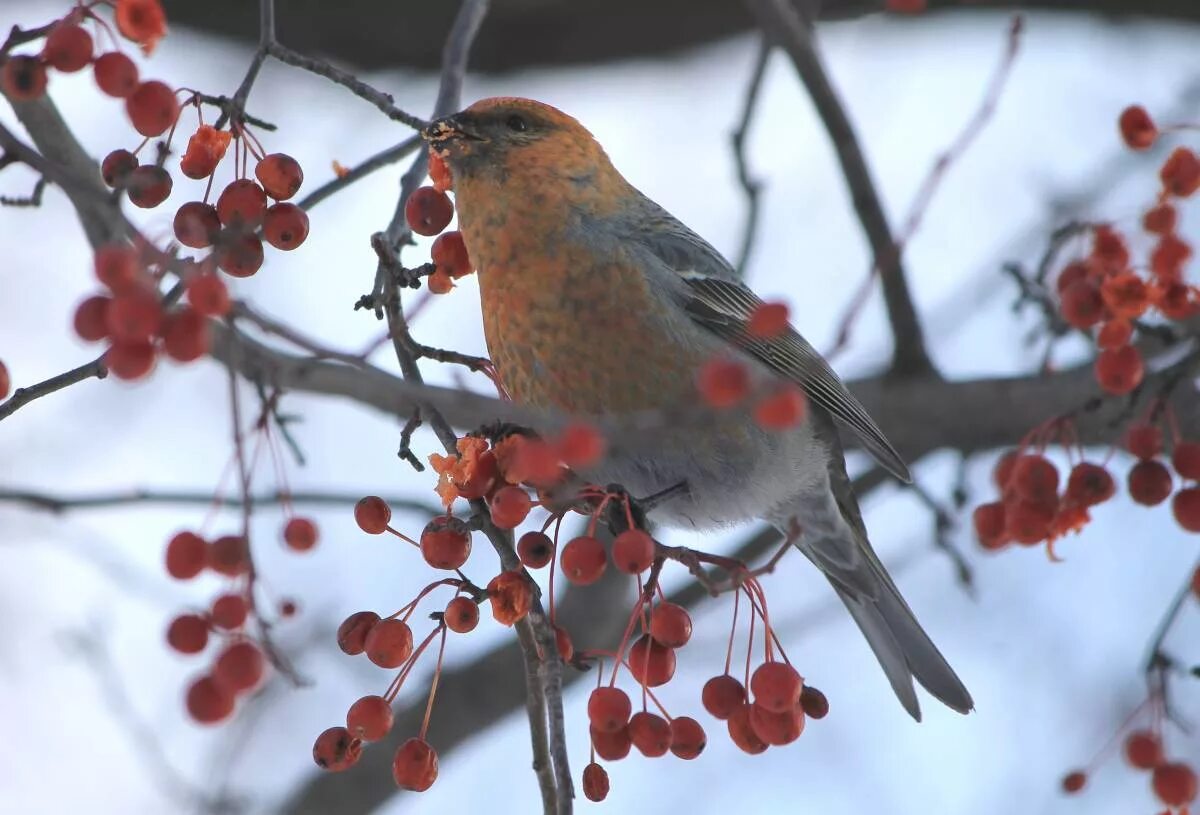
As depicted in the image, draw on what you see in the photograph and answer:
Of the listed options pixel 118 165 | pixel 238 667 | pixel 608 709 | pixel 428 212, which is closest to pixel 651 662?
pixel 608 709

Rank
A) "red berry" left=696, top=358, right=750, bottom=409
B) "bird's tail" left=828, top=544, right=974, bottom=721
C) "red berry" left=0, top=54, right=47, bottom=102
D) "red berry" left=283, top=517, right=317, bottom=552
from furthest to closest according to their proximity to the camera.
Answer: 1. "bird's tail" left=828, top=544, right=974, bottom=721
2. "red berry" left=283, top=517, right=317, bottom=552
3. "red berry" left=0, top=54, right=47, bottom=102
4. "red berry" left=696, top=358, right=750, bottom=409

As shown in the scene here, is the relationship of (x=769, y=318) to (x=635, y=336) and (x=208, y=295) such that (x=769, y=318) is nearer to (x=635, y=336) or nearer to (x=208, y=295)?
(x=208, y=295)

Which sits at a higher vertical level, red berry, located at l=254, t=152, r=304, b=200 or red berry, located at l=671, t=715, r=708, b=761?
red berry, located at l=254, t=152, r=304, b=200

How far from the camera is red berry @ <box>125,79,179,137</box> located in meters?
1.85

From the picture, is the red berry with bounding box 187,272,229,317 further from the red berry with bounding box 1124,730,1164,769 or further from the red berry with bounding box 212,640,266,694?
the red berry with bounding box 1124,730,1164,769

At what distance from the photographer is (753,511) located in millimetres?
3215

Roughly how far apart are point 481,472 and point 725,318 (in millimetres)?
1291

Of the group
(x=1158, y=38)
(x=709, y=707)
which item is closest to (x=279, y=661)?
(x=709, y=707)

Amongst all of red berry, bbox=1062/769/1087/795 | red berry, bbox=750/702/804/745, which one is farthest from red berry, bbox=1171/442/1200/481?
red berry, bbox=750/702/804/745

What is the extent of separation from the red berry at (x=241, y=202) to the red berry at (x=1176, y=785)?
2.20 metres

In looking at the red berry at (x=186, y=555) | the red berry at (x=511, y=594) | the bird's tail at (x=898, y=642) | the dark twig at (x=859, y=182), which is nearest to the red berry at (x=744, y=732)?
the red berry at (x=511, y=594)

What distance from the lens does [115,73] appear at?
1.81m

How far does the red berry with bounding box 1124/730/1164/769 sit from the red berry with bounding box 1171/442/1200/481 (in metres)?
0.62

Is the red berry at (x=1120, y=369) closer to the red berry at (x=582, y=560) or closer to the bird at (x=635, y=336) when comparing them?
the bird at (x=635, y=336)
